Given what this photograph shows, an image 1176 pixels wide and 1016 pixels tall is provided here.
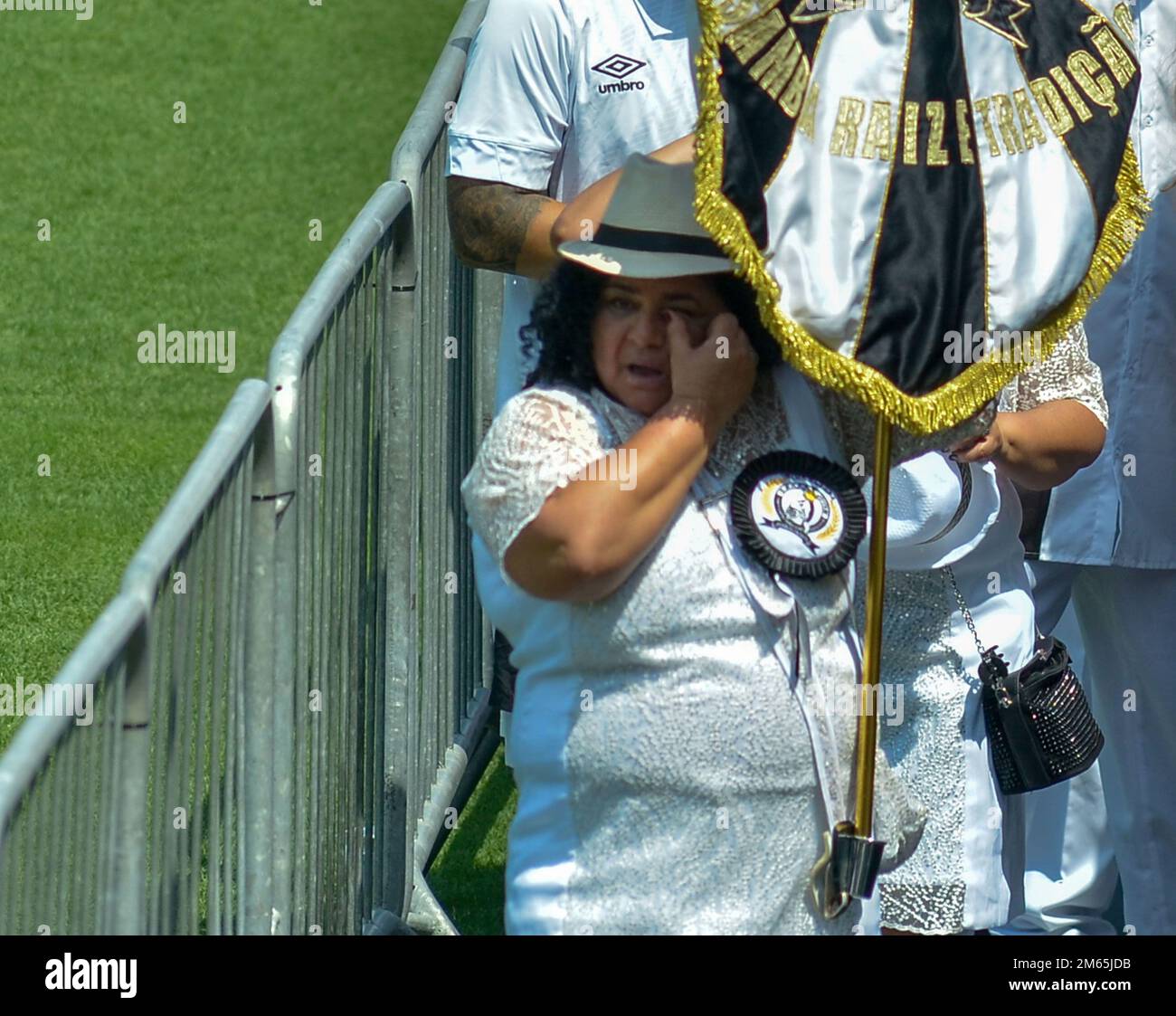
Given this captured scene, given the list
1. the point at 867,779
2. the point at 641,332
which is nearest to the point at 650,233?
the point at 641,332

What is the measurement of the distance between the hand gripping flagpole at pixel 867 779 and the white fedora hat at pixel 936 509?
1.15 ft

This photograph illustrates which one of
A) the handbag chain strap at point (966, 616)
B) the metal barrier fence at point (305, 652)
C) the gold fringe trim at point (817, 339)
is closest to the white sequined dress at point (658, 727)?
the gold fringe trim at point (817, 339)

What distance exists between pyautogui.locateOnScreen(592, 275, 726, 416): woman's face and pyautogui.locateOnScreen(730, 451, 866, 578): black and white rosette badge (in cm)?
18

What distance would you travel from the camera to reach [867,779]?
3.06 m

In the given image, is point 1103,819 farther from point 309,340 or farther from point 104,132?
point 104,132

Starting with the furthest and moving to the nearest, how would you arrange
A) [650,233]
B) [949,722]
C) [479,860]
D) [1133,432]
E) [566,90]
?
[479,860], [1133,432], [566,90], [949,722], [650,233]

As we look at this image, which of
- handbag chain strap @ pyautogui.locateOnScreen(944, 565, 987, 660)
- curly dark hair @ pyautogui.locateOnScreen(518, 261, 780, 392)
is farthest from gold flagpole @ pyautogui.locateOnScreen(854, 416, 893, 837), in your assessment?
handbag chain strap @ pyautogui.locateOnScreen(944, 565, 987, 660)

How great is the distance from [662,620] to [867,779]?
40cm

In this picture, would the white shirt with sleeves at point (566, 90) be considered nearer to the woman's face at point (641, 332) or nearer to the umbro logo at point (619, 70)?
the umbro logo at point (619, 70)

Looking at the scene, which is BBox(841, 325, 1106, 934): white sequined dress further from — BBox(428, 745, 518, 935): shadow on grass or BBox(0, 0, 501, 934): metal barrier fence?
BBox(428, 745, 518, 935): shadow on grass

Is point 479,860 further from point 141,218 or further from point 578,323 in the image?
point 141,218

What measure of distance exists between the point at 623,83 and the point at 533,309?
949mm

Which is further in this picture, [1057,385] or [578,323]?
Answer: [1057,385]

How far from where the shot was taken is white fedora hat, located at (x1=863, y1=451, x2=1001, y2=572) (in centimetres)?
355
